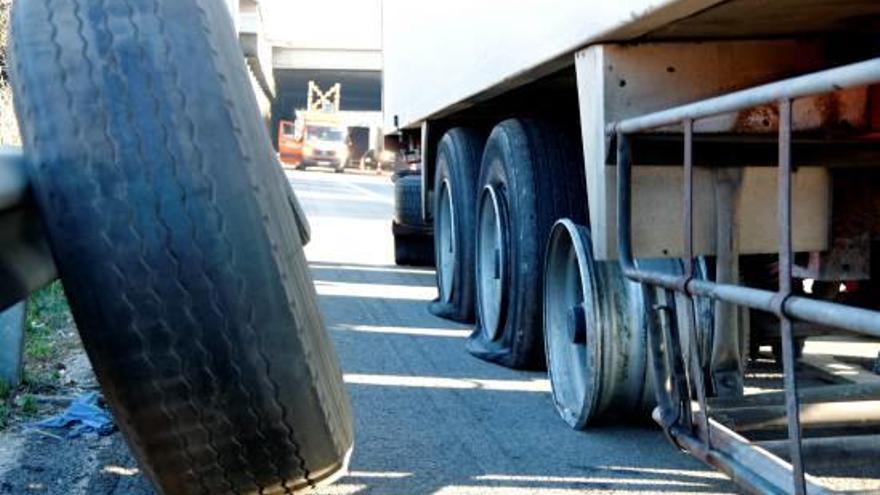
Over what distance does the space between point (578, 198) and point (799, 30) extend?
83.4 inches

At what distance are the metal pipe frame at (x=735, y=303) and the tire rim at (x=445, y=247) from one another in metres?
4.68

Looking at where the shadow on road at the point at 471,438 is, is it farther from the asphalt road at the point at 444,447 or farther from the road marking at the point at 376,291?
the road marking at the point at 376,291

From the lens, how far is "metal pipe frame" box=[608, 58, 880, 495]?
2209 millimetres

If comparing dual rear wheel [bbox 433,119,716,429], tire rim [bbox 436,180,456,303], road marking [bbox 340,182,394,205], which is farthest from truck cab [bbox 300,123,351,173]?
dual rear wheel [bbox 433,119,716,429]

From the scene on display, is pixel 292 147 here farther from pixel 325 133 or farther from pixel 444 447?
pixel 444 447

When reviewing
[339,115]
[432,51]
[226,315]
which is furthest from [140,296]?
[339,115]

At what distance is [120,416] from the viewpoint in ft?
8.34

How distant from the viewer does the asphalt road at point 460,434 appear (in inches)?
166

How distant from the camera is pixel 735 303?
261cm

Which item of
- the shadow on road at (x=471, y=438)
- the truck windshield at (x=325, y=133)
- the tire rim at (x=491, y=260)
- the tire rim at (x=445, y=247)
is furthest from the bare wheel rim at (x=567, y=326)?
the truck windshield at (x=325, y=133)

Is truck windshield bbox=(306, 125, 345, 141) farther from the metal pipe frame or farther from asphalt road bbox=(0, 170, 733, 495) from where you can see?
the metal pipe frame

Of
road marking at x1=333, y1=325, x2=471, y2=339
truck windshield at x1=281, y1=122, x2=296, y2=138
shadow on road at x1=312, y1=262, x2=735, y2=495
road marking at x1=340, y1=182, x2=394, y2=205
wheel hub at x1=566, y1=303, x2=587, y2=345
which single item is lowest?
shadow on road at x1=312, y1=262, x2=735, y2=495

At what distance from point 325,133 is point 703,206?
49.6 metres

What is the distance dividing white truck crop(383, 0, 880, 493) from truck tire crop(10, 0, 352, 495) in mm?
1080
